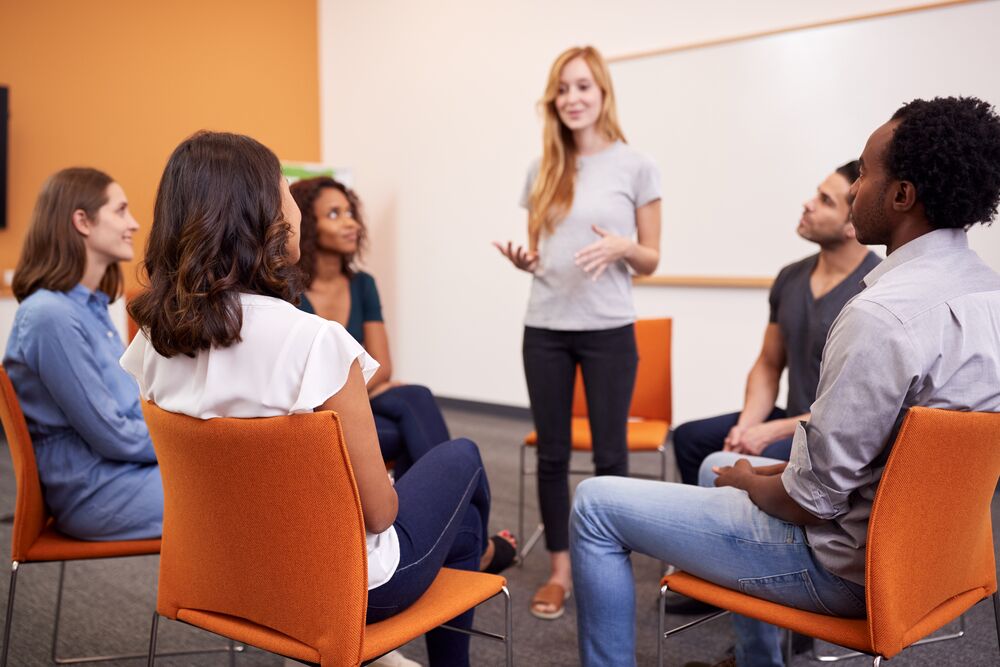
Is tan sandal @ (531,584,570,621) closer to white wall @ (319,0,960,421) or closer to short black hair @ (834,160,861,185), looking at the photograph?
short black hair @ (834,160,861,185)

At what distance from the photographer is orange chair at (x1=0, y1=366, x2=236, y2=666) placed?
1832mm

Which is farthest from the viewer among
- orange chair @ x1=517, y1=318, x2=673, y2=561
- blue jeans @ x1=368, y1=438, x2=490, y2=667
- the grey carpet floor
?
orange chair @ x1=517, y1=318, x2=673, y2=561

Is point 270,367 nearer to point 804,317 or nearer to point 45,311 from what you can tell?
point 45,311

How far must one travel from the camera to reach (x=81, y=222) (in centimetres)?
222

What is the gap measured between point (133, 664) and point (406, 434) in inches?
36.4

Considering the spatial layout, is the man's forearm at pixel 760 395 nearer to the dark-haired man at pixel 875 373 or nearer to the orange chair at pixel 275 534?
the dark-haired man at pixel 875 373

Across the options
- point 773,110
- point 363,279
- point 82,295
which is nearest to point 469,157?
point 773,110

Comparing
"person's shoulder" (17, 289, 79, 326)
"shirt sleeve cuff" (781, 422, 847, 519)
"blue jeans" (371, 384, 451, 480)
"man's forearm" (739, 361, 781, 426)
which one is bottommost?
"blue jeans" (371, 384, 451, 480)

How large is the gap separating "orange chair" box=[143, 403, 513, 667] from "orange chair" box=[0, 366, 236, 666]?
22.1 inches

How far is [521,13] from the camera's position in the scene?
5.36m

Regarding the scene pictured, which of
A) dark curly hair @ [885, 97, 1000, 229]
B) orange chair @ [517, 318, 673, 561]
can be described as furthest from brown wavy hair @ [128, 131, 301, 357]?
orange chair @ [517, 318, 673, 561]

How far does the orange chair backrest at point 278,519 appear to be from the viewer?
127 cm

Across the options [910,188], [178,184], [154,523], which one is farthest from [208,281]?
[910,188]

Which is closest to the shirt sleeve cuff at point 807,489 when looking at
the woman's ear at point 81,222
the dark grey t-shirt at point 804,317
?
the dark grey t-shirt at point 804,317
